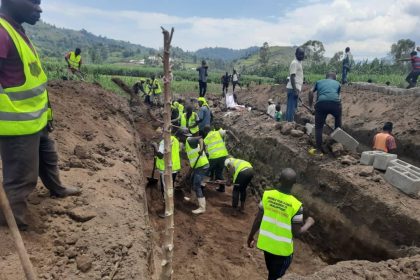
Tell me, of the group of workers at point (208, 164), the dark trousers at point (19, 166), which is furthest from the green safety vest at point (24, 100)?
the group of workers at point (208, 164)

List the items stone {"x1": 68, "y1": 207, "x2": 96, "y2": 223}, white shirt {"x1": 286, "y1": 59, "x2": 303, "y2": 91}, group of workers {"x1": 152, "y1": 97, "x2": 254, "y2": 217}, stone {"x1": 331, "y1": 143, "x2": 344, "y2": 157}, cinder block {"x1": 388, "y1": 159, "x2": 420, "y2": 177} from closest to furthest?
stone {"x1": 68, "y1": 207, "x2": 96, "y2": 223} < cinder block {"x1": 388, "y1": 159, "x2": 420, "y2": 177} < group of workers {"x1": 152, "y1": 97, "x2": 254, "y2": 217} < stone {"x1": 331, "y1": 143, "x2": 344, "y2": 157} < white shirt {"x1": 286, "y1": 59, "x2": 303, "y2": 91}

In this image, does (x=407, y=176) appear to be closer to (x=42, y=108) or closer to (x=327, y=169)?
(x=327, y=169)

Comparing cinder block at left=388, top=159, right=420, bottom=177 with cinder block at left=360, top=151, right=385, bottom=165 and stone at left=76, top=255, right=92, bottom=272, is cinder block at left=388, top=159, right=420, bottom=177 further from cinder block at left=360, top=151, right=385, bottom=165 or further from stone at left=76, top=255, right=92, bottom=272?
stone at left=76, top=255, right=92, bottom=272

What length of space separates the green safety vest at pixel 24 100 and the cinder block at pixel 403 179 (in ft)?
20.0

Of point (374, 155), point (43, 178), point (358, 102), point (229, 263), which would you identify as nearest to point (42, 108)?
point (43, 178)

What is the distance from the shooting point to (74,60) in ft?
46.8

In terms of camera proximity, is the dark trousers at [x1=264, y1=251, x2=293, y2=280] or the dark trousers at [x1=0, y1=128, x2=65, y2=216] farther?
the dark trousers at [x1=264, y1=251, x2=293, y2=280]

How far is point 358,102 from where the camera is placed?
14.9 meters

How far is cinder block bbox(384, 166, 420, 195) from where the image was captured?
641 centimetres

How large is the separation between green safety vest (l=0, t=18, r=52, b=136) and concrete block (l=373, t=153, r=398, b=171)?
21.3ft

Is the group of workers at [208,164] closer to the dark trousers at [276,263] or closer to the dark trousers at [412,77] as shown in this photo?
the dark trousers at [276,263]

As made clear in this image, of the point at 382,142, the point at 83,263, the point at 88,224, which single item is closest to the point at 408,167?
the point at 382,142

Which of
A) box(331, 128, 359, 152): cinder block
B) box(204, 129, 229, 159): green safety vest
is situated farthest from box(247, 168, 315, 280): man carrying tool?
box(331, 128, 359, 152): cinder block

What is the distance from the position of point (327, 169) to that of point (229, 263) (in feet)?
10.1
